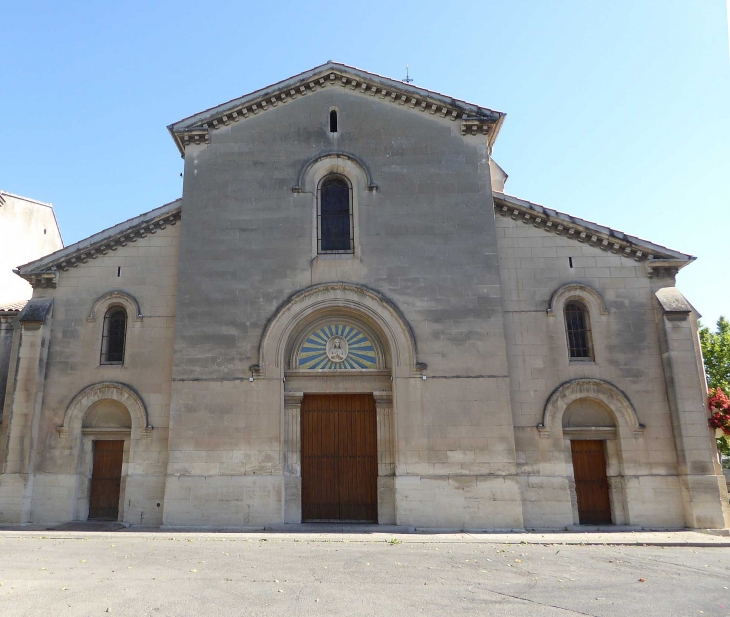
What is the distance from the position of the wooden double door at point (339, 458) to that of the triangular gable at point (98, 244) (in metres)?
7.28

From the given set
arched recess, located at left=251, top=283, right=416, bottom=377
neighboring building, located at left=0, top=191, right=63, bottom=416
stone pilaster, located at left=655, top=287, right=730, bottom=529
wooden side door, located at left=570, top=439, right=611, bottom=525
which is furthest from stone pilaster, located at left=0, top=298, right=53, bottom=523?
stone pilaster, located at left=655, top=287, right=730, bottom=529

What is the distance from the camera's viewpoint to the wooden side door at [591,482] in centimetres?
1708

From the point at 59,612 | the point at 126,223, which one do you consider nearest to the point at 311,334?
the point at 126,223

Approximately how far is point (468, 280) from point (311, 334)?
15.9 ft

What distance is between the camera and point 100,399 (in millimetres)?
18203

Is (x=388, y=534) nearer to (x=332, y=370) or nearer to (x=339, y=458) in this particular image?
(x=339, y=458)

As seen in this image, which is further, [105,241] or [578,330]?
[105,241]

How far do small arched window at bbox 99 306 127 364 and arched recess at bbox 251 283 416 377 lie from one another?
4.56 metres

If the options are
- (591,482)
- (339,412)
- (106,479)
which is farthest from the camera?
(106,479)

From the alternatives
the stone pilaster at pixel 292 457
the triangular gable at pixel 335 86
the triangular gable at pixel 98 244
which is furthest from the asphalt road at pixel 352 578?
the triangular gable at pixel 335 86

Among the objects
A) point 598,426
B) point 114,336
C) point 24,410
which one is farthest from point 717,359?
point 24,410

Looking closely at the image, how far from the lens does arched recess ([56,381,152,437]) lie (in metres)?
17.9

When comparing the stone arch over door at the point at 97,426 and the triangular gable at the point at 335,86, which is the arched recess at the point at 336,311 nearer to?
the stone arch over door at the point at 97,426

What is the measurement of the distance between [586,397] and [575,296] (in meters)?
2.98
